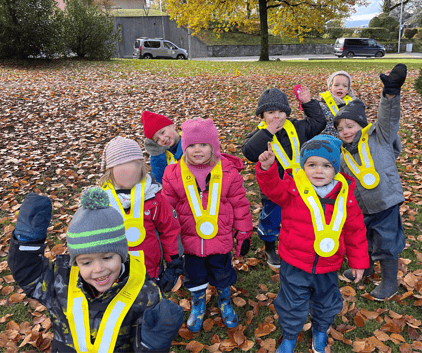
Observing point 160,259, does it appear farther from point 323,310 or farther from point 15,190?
point 15,190

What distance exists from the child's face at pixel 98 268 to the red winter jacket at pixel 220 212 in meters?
1.18

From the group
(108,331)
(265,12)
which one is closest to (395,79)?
(108,331)

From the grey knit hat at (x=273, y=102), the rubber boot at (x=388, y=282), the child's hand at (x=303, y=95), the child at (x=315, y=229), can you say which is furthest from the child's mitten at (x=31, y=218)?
the rubber boot at (x=388, y=282)

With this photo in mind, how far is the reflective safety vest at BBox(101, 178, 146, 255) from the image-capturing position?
8.11 feet

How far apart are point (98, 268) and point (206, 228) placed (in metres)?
1.27

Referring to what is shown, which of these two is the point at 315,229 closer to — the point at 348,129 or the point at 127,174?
the point at 348,129

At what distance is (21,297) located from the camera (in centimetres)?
349

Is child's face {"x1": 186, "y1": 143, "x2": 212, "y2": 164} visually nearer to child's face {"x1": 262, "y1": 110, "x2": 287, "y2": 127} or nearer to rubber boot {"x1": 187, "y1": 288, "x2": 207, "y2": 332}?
child's face {"x1": 262, "y1": 110, "x2": 287, "y2": 127}

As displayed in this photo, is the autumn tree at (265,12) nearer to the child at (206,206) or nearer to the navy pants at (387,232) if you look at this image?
the child at (206,206)

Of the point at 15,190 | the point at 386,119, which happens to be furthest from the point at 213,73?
the point at 386,119

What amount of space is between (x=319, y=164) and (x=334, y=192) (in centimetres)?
25

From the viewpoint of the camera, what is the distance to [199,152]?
2777 mm

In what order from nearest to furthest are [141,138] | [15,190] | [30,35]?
[15,190] → [141,138] → [30,35]

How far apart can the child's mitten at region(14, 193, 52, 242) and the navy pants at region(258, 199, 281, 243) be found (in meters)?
2.59
